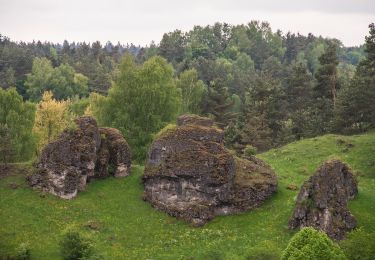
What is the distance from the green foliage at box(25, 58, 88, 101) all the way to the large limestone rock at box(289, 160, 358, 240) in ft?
343

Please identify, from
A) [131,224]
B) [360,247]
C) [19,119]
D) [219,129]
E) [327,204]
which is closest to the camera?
[360,247]

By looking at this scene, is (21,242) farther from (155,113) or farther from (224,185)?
(155,113)

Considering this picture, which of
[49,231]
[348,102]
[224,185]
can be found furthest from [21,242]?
[348,102]

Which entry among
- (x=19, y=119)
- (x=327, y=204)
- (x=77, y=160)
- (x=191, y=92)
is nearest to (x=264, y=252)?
(x=327, y=204)

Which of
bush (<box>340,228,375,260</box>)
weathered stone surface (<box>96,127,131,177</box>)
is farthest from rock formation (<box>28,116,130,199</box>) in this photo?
bush (<box>340,228,375,260</box>)

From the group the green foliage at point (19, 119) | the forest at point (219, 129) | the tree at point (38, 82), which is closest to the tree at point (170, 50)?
the tree at point (38, 82)

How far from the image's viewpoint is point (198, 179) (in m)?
45.4

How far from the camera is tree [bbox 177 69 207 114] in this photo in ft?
343

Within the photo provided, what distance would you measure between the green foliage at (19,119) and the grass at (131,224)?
63.8 ft

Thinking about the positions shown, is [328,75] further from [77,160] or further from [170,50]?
[170,50]

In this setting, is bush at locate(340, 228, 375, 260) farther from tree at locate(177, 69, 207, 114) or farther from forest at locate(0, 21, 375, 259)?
tree at locate(177, 69, 207, 114)

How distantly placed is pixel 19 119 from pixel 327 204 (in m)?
46.2

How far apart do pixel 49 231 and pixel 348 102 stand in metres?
48.4

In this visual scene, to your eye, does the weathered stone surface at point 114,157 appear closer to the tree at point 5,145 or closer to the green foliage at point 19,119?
the tree at point 5,145
